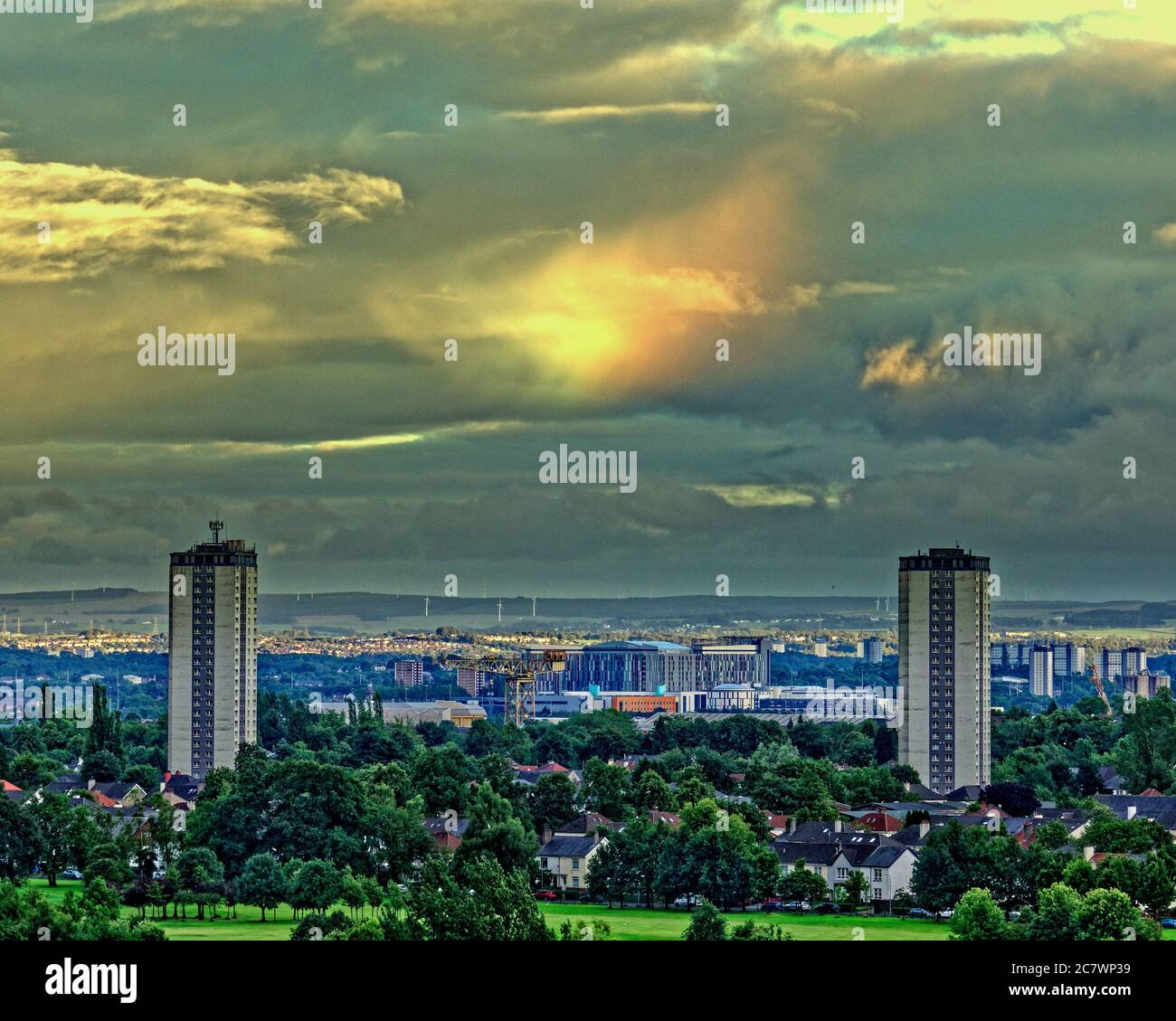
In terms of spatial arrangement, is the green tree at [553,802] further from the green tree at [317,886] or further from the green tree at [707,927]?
the green tree at [707,927]

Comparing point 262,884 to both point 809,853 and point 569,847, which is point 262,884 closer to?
point 569,847

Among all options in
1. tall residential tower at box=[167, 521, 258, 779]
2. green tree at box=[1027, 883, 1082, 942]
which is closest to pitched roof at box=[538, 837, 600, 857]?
green tree at box=[1027, 883, 1082, 942]

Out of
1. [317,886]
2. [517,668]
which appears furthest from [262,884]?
[517,668]

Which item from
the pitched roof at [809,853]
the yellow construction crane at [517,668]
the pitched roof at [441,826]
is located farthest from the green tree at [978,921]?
the yellow construction crane at [517,668]

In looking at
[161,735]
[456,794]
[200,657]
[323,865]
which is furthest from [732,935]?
[161,735]

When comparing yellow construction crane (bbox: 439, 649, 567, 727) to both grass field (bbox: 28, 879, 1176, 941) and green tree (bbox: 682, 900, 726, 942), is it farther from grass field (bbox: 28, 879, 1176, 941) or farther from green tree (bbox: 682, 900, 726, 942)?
green tree (bbox: 682, 900, 726, 942)

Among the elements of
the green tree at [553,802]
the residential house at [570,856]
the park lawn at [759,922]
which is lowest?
the park lawn at [759,922]
